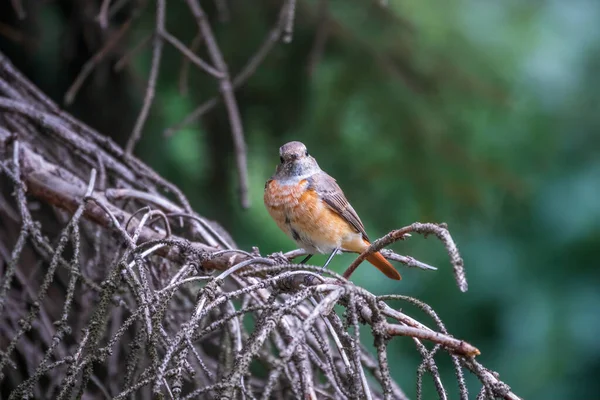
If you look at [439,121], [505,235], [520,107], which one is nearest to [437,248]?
[505,235]

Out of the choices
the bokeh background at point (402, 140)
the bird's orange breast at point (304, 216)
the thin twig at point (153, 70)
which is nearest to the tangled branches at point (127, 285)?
the thin twig at point (153, 70)

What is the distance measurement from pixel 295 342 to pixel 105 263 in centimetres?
140

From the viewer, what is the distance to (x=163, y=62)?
13.3ft

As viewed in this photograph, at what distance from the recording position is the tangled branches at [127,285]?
153 centimetres

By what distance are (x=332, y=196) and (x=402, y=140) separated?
3.08 feet

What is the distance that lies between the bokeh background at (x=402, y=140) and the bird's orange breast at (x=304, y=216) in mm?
551

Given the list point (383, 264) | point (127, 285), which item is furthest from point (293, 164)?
point (127, 285)

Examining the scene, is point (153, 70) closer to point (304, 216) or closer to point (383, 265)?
point (304, 216)

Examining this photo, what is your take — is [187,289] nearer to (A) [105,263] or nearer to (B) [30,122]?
(A) [105,263]

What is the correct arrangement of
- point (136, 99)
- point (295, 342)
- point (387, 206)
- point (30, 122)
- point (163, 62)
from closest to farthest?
point (295, 342) → point (30, 122) → point (136, 99) → point (163, 62) → point (387, 206)

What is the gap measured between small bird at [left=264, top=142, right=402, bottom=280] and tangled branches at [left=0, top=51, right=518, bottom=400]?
0.45 m

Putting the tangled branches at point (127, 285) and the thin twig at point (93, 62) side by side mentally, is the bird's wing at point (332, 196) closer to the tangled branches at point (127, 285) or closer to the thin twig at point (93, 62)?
the tangled branches at point (127, 285)

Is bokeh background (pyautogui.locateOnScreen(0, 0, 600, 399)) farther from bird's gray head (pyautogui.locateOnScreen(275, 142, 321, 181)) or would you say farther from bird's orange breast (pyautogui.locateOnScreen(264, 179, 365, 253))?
bird's orange breast (pyautogui.locateOnScreen(264, 179, 365, 253))

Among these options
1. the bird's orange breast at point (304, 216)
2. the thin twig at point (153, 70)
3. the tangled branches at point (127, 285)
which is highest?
the bird's orange breast at point (304, 216)
